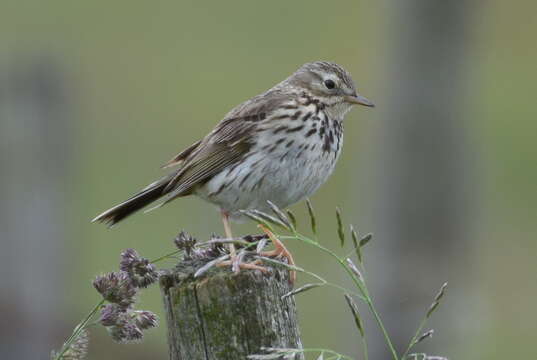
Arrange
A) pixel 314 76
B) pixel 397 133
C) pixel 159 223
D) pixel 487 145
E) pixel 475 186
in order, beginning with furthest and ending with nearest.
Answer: pixel 487 145 → pixel 159 223 → pixel 475 186 → pixel 397 133 → pixel 314 76

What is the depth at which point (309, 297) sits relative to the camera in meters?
17.2

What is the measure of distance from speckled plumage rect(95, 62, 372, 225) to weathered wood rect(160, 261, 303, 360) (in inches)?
80.0

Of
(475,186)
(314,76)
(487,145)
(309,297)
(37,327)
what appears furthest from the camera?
(487,145)

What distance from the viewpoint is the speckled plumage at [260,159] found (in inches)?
245

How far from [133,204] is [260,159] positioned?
702 millimetres

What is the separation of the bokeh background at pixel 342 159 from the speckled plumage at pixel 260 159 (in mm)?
2985

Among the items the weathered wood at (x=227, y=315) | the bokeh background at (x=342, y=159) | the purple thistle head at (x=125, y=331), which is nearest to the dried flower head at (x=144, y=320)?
the purple thistle head at (x=125, y=331)

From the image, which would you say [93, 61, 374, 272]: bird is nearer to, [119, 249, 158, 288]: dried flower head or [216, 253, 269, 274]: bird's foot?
[216, 253, 269, 274]: bird's foot

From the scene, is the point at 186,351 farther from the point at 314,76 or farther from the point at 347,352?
the point at 347,352

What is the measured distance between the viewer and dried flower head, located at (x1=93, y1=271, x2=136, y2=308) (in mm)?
3863

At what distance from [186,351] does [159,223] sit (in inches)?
611

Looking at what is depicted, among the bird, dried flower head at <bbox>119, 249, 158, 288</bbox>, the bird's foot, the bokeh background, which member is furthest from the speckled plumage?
the bokeh background

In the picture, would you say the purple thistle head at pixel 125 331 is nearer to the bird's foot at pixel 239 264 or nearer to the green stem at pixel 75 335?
the green stem at pixel 75 335

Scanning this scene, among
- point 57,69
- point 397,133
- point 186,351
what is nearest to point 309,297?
point 397,133
